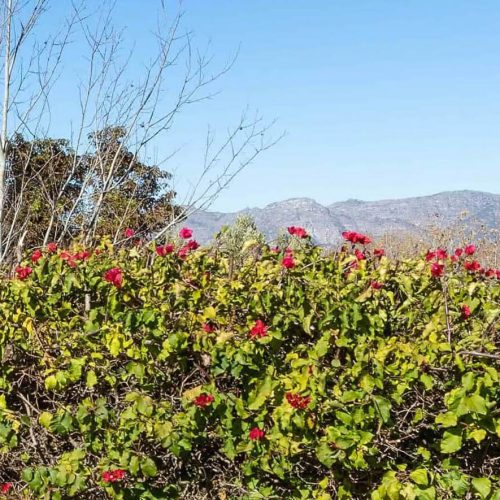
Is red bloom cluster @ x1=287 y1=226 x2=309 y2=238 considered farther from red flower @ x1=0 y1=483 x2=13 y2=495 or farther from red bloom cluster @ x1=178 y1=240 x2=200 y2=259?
red flower @ x1=0 y1=483 x2=13 y2=495

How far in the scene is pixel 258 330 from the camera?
8.67ft

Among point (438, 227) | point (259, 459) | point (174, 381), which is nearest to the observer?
point (259, 459)

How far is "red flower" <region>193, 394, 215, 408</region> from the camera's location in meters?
2.66

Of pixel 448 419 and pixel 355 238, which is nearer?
pixel 448 419

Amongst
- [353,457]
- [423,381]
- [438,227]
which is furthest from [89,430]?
[438,227]

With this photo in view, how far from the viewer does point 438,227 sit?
14.3 meters

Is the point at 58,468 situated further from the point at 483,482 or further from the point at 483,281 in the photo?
the point at 483,281

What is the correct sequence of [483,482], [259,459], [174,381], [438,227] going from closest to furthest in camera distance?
1. [483,482]
2. [259,459]
3. [174,381]
4. [438,227]

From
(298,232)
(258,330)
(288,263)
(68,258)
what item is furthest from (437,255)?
(68,258)

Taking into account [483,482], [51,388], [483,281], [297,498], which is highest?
[483,281]

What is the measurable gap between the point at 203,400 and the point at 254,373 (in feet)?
0.80

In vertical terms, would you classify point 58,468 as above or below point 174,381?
below

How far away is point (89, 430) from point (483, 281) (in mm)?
1948

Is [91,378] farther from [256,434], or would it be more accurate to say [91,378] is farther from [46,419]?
[256,434]
